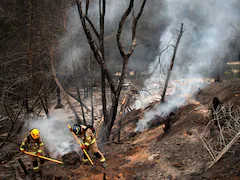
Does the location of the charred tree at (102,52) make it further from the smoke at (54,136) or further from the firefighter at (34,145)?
the smoke at (54,136)

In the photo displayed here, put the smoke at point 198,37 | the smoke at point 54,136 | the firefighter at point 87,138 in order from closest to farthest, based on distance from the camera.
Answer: the firefighter at point 87,138 < the smoke at point 54,136 < the smoke at point 198,37

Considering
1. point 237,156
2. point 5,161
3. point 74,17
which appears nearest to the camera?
point 237,156

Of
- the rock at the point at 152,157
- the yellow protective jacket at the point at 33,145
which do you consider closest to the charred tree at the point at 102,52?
the rock at the point at 152,157

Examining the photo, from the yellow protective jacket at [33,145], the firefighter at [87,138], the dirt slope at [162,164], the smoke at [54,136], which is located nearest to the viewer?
the dirt slope at [162,164]

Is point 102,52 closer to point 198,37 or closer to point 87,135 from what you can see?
point 87,135

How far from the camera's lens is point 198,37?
21.3 meters

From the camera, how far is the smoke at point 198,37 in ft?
60.1

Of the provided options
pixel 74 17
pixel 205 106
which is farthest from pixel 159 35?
pixel 205 106

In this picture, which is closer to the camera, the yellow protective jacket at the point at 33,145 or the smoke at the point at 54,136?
the yellow protective jacket at the point at 33,145

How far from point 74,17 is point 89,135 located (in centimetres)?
781

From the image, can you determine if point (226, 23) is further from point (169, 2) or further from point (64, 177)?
point (64, 177)

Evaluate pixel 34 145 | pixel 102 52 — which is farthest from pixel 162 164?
pixel 102 52

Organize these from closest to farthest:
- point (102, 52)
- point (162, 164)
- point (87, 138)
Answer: point (162, 164), point (87, 138), point (102, 52)

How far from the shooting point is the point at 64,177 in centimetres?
448
